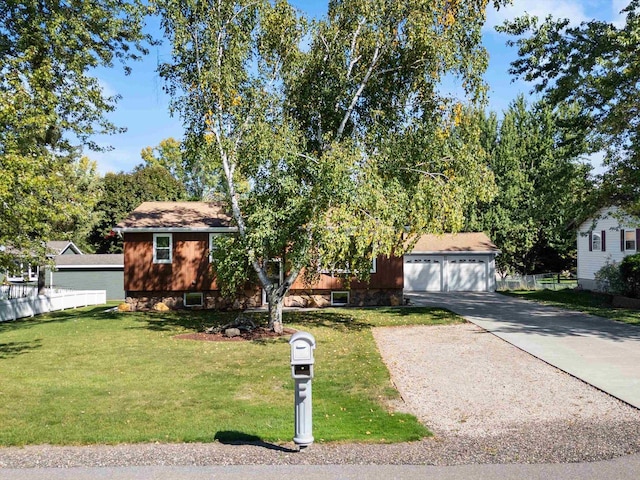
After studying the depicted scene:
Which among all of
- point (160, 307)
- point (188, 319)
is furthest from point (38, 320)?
point (188, 319)

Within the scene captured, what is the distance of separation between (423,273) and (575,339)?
66.0 feet

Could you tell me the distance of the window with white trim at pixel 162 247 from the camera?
23234 millimetres

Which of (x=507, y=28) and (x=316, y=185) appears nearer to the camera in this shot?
(x=316, y=185)

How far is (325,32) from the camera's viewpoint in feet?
49.4

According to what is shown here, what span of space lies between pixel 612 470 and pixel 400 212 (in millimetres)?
8881

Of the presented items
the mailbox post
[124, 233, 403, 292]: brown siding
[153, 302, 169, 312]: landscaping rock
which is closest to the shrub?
[124, 233, 403, 292]: brown siding

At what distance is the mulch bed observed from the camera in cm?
1474

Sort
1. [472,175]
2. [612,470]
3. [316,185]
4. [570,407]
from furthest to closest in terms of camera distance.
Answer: [472,175], [316,185], [570,407], [612,470]

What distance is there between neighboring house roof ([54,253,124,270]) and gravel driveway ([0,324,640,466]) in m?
30.0

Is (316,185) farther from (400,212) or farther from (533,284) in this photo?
(533,284)

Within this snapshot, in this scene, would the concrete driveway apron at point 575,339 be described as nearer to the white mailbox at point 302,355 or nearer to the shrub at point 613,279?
the shrub at point 613,279

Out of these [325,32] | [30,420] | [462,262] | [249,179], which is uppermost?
[325,32]

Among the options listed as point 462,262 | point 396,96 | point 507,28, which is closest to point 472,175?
point 396,96

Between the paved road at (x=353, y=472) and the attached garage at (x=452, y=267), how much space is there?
90.3 ft
